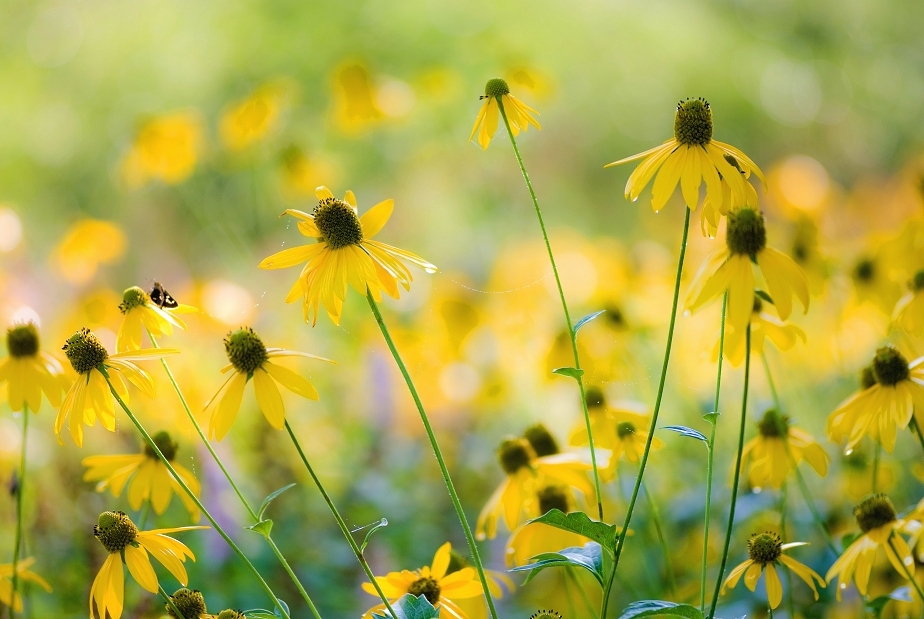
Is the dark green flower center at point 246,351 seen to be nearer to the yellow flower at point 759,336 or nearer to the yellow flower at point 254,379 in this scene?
the yellow flower at point 254,379

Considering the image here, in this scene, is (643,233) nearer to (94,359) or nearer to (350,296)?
(350,296)

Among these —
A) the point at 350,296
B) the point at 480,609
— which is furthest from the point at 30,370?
the point at 350,296

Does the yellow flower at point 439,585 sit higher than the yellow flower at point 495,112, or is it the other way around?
the yellow flower at point 495,112

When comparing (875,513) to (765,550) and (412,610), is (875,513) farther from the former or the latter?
(412,610)

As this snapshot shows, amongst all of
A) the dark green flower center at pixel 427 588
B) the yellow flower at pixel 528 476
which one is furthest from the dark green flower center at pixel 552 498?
the dark green flower center at pixel 427 588

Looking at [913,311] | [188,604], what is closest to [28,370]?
[188,604]

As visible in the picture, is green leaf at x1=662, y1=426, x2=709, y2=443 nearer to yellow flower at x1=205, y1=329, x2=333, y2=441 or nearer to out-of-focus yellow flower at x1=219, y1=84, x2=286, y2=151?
yellow flower at x1=205, y1=329, x2=333, y2=441

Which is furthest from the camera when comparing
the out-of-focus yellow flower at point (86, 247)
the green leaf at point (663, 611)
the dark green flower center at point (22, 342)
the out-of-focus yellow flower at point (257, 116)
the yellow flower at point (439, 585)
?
the out-of-focus yellow flower at point (86, 247)
